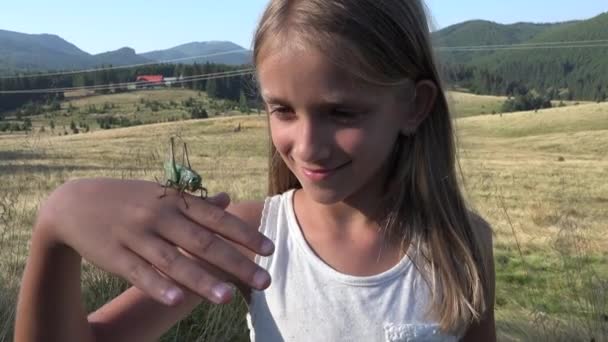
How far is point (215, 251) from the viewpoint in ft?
2.27

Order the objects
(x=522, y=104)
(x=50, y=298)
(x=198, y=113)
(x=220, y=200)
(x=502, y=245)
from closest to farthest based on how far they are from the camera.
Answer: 1. (x=220, y=200)
2. (x=50, y=298)
3. (x=502, y=245)
4. (x=198, y=113)
5. (x=522, y=104)

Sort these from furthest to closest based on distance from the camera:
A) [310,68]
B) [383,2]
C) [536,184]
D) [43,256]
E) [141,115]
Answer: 1. [141,115]
2. [536,184]
3. [383,2]
4. [310,68]
5. [43,256]

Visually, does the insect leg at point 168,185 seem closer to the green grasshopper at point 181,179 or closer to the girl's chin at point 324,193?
the green grasshopper at point 181,179

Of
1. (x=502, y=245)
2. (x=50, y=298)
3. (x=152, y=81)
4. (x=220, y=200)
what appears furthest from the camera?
(x=502, y=245)

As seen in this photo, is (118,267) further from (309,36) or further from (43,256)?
(309,36)

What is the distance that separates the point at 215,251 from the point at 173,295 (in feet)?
0.21

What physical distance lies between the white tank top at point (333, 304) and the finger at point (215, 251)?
62 centimetres

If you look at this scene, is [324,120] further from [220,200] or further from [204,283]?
[204,283]

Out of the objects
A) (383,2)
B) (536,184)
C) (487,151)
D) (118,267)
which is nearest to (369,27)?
(383,2)

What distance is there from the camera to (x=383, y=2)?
47.6 inches

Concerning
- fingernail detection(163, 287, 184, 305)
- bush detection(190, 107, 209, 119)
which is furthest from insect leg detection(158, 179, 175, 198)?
bush detection(190, 107, 209, 119)

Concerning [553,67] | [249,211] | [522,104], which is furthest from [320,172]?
[553,67]

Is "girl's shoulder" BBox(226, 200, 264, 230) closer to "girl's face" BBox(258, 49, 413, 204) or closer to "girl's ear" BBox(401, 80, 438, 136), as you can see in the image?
"girl's face" BBox(258, 49, 413, 204)

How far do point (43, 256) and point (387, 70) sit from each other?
0.69 meters
